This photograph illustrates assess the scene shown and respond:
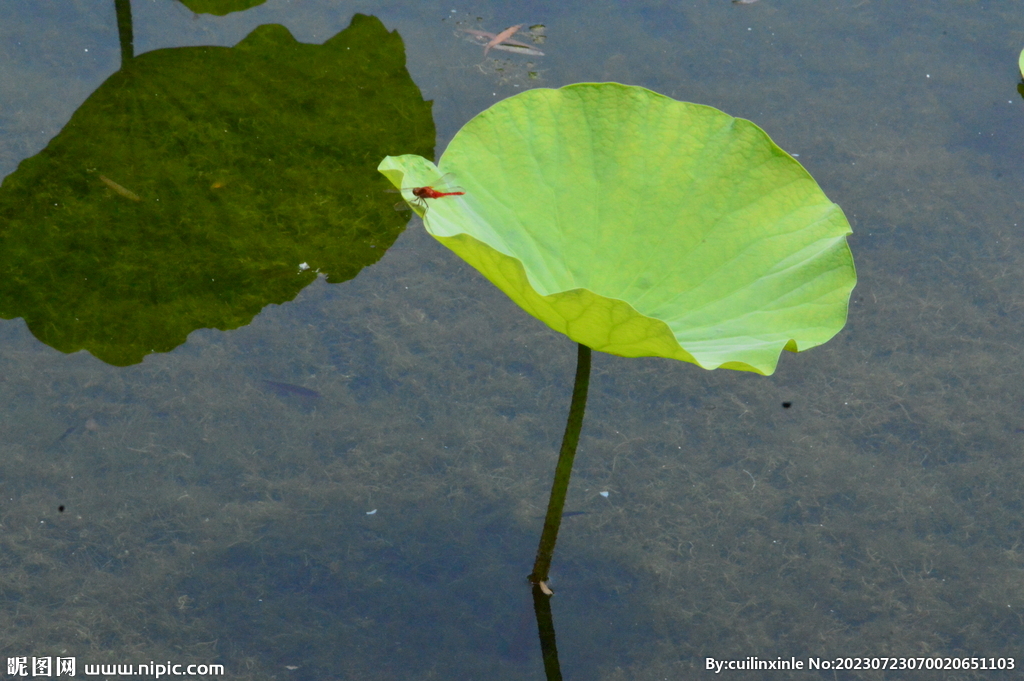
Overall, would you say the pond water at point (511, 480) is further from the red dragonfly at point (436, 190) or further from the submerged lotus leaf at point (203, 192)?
the red dragonfly at point (436, 190)

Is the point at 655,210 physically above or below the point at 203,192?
above

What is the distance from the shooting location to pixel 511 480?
165 centimetres

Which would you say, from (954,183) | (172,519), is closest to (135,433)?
(172,519)

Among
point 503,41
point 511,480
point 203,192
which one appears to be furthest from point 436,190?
point 503,41

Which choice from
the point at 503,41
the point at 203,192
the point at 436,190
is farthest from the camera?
the point at 503,41

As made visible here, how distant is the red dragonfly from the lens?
4.55 feet

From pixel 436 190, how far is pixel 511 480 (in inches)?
19.7

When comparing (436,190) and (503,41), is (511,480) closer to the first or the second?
(436,190)

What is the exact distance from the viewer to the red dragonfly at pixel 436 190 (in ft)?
4.55

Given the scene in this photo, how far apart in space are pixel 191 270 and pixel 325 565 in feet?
2.27

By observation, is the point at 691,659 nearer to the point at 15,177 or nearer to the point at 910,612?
the point at 910,612

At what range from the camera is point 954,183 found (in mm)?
2148

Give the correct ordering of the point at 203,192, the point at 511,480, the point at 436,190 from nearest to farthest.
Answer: the point at 436,190
the point at 511,480
the point at 203,192

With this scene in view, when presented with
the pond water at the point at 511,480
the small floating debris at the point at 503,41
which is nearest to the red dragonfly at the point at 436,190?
the pond water at the point at 511,480
